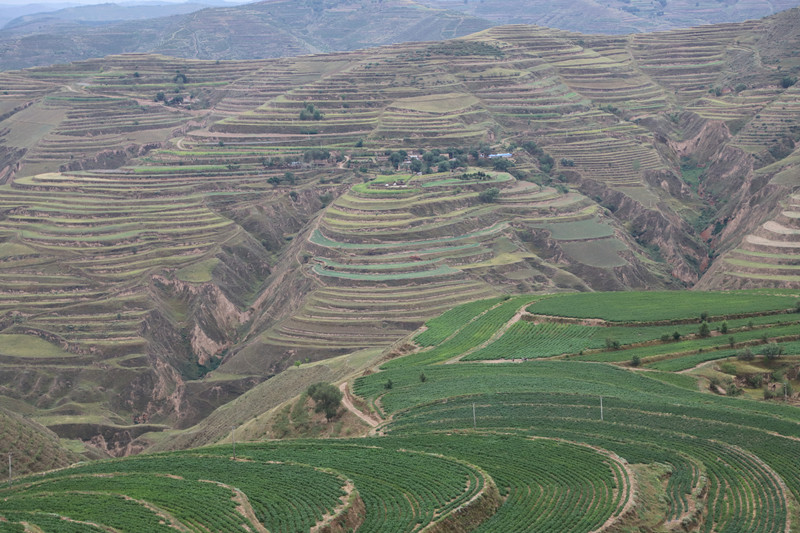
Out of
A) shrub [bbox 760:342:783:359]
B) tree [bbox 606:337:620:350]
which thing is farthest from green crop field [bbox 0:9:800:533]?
tree [bbox 606:337:620:350]

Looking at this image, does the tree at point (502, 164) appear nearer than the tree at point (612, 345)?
No

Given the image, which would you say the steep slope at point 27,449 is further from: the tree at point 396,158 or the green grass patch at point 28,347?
the tree at point 396,158

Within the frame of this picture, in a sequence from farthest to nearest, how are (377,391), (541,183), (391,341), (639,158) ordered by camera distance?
(639,158) → (541,183) → (391,341) → (377,391)

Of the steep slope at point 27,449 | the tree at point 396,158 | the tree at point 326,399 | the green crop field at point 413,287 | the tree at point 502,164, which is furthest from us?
the tree at point 502,164

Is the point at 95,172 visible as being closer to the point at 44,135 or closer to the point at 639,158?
the point at 44,135

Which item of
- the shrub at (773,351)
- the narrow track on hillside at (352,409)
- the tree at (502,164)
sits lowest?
the tree at (502,164)

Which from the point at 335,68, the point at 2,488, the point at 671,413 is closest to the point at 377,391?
the point at 671,413

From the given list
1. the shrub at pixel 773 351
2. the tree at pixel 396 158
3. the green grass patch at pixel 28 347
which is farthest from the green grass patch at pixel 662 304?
the tree at pixel 396 158
